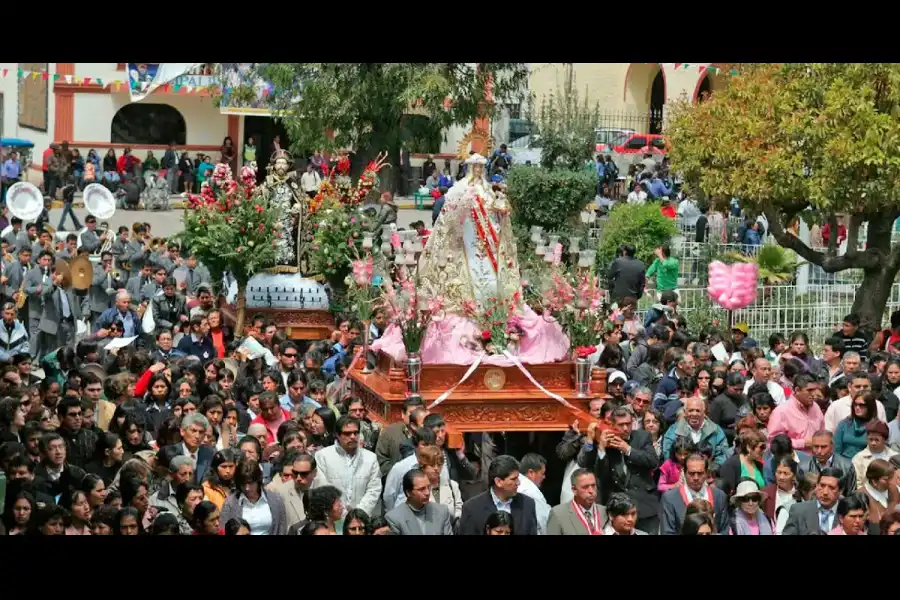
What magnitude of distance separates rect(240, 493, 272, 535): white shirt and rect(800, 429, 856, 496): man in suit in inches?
130

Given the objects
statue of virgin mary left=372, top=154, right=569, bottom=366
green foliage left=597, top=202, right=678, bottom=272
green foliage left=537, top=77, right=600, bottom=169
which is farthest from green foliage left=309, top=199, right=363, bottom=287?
green foliage left=537, top=77, right=600, bottom=169

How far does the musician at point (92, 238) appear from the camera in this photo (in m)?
20.4

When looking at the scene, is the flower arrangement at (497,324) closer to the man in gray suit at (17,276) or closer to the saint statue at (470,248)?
the saint statue at (470,248)

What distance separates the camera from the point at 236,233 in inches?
661

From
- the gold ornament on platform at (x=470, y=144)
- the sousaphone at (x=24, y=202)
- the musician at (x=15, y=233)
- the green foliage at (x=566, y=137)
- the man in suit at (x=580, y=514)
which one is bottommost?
the man in suit at (x=580, y=514)

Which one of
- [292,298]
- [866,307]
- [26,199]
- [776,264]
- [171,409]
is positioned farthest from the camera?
[26,199]

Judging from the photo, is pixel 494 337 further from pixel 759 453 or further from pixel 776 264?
pixel 776 264

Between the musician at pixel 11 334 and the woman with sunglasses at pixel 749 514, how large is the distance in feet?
23.7

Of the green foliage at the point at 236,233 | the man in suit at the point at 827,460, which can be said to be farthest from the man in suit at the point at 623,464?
the green foliage at the point at 236,233

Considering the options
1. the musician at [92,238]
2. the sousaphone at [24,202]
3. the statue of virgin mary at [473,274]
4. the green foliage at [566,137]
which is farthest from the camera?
the green foliage at [566,137]

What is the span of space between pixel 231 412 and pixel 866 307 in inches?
369

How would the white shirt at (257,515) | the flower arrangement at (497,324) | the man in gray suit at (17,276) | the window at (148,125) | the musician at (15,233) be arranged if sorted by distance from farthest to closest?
the window at (148,125) < the musician at (15,233) < the man in gray suit at (17,276) < the flower arrangement at (497,324) < the white shirt at (257,515)

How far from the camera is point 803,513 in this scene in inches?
368

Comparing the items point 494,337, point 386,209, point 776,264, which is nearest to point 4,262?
point 386,209
